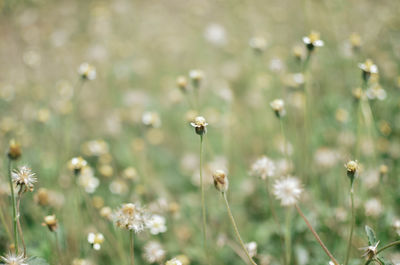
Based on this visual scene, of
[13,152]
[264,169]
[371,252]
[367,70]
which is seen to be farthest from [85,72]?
[371,252]

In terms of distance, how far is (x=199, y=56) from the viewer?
12.0 feet

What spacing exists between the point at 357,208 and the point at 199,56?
2.47m

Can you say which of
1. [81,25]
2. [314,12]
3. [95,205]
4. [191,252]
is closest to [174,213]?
[191,252]

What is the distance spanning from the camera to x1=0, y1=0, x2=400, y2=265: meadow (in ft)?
5.30

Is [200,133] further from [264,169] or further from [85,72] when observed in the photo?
[85,72]

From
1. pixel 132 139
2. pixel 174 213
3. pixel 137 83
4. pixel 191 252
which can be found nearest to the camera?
pixel 191 252

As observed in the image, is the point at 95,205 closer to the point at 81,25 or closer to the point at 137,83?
the point at 137,83

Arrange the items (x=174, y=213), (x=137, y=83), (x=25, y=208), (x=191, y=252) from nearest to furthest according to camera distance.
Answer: (x=191, y=252), (x=174, y=213), (x=25, y=208), (x=137, y=83)

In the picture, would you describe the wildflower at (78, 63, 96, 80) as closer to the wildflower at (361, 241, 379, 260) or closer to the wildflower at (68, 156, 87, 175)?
the wildflower at (68, 156, 87, 175)

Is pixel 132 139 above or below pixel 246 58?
below

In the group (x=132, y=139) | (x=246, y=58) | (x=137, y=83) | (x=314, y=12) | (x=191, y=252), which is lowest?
(x=191, y=252)

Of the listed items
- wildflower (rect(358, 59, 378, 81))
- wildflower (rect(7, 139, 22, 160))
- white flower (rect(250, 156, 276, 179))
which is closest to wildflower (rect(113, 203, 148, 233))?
wildflower (rect(7, 139, 22, 160))

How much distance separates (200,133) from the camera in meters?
1.27

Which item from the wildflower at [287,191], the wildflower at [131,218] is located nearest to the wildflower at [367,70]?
the wildflower at [287,191]
